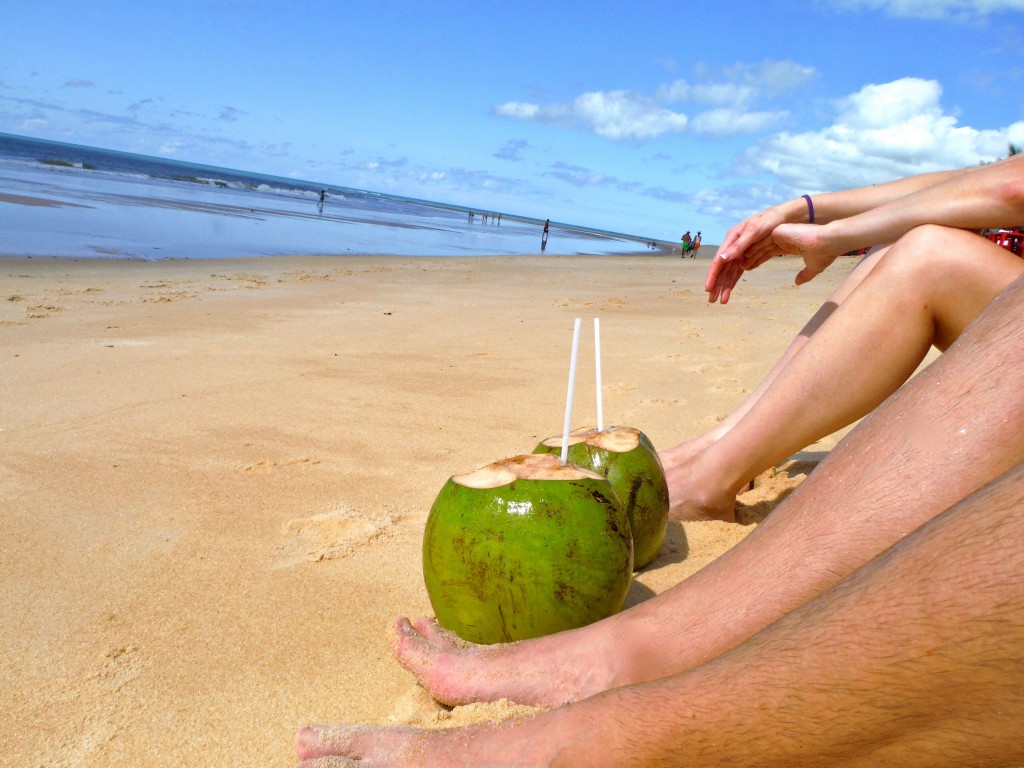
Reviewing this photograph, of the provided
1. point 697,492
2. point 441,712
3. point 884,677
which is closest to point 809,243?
point 697,492

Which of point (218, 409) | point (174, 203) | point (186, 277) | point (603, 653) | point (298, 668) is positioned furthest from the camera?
point (174, 203)

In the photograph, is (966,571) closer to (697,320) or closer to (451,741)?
(451,741)

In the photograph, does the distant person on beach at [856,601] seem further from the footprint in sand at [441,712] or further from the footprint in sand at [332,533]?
the footprint in sand at [332,533]

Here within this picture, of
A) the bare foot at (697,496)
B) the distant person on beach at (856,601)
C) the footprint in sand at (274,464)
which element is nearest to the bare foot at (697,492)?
the bare foot at (697,496)

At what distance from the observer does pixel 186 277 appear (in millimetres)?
9375

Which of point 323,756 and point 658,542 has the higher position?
point 658,542

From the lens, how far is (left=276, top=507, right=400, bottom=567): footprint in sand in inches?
87.9

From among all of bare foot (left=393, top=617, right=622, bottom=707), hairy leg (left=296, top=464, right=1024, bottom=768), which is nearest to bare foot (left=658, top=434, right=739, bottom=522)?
bare foot (left=393, top=617, right=622, bottom=707)

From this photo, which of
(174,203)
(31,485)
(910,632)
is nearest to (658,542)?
(910,632)

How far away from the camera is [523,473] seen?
1.76m

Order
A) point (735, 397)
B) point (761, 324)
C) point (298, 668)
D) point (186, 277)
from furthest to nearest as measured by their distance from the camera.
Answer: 1. point (186, 277)
2. point (761, 324)
3. point (735, 397)
4. point (298, 668)

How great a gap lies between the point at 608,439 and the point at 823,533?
3.09 ft

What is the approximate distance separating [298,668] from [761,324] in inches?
237

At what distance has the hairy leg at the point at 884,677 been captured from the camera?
2.62ft
